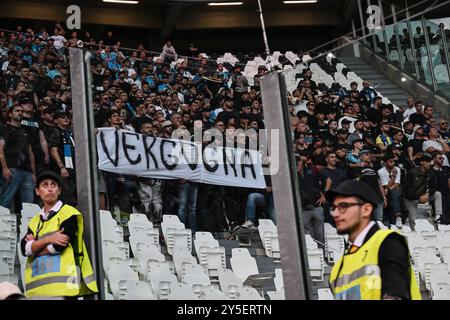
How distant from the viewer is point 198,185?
23.8 feet

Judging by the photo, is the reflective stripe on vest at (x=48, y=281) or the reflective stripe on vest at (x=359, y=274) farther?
the reflective stripe on vest at (x=48, y=281)

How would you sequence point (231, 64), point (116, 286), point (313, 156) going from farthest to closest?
1. point (231, 64)
2. point (116, 286)
3. point (313, 156)

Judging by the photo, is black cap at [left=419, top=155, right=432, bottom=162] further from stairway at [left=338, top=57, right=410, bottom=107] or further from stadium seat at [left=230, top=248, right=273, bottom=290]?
stadium seat at [left=230, top=248, right=273, bottom=290]

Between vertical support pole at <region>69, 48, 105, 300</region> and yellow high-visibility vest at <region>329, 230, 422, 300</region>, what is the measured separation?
1.86 meters

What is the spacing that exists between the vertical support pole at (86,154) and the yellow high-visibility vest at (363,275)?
1.86 metres

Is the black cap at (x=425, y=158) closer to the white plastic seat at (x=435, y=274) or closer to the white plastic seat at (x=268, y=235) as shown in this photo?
the white plastic seat at (x=435, y=274)

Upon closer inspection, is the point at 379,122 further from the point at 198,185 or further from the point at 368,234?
the point at 368,234

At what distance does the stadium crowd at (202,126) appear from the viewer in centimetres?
632

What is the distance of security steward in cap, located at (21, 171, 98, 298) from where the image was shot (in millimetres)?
5641

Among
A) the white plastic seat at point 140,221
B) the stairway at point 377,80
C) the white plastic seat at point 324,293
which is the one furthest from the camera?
the white plastic seat at point 140,221

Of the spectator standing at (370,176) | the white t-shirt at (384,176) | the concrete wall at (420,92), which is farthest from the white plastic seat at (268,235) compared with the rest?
the concrete wall at (420,92)

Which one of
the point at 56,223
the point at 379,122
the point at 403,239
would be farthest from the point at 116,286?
the point at 403,239

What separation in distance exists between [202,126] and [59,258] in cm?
189

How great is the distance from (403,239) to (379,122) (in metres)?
2.63
